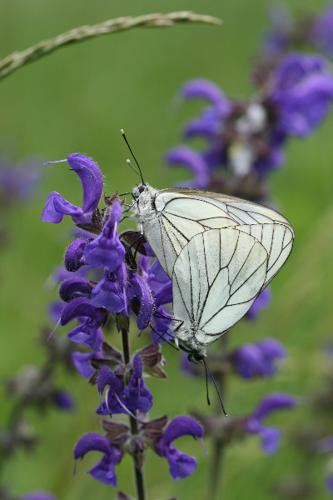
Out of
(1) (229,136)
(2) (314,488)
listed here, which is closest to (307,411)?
(2) (314,488)

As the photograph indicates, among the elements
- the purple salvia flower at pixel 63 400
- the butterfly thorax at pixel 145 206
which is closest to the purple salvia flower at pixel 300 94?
the purple salvia flower at pixel 63 400

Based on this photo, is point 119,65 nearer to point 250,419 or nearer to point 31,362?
point 31,362

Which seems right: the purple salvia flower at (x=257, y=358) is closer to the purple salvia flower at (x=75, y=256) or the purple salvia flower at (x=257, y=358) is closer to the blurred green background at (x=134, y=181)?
the blurred green background at (x=134, y=181)

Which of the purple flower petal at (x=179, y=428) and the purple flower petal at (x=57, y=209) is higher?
the purple flower petal at (x=57, y=209)

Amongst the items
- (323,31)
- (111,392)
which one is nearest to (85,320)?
(111,392)

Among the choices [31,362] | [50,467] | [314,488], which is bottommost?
[314,488]

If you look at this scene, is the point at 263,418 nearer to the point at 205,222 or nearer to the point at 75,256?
the point at 205,222

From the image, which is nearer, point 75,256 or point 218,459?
point 75,256
